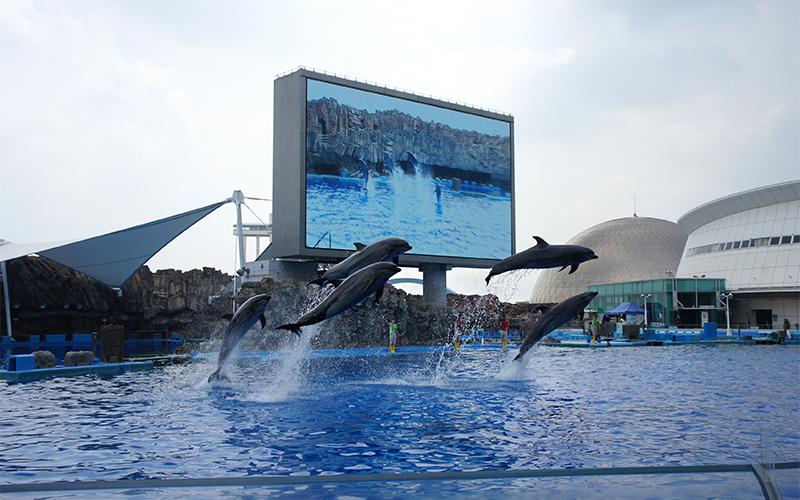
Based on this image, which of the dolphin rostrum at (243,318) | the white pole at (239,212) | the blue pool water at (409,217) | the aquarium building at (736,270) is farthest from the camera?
the aquarium building at (736,270)

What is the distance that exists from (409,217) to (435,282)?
218 inches

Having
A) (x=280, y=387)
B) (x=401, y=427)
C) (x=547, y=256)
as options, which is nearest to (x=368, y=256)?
(x=401, y=427)

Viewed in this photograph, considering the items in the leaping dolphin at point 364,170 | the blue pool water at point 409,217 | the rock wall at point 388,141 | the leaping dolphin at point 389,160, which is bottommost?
the blue pool water at point 409,217

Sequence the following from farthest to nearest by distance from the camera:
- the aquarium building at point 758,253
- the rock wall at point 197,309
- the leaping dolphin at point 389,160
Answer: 1. the aquarium building at point 758,253
2. the leaping dolphin at point 389,160
3. the rock wall at point 197,309

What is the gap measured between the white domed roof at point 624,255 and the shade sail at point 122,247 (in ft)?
149

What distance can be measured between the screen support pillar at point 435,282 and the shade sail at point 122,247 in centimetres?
1572

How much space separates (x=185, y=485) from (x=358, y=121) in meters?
29.1

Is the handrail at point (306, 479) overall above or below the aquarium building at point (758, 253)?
below

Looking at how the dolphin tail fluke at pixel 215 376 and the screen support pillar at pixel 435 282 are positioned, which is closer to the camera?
the dolphin tail fluke at pixel 215 376

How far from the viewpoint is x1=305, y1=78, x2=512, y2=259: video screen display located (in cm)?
3002

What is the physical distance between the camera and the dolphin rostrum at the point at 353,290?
6.75 metres

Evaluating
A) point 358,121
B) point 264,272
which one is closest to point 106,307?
point 264,272

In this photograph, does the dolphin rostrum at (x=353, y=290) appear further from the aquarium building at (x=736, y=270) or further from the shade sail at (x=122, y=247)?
the aquarium building at (x=736, y=270)

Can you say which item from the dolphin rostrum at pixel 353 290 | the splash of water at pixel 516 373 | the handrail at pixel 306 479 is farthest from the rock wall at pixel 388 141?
the handrail at pixel 306 479
